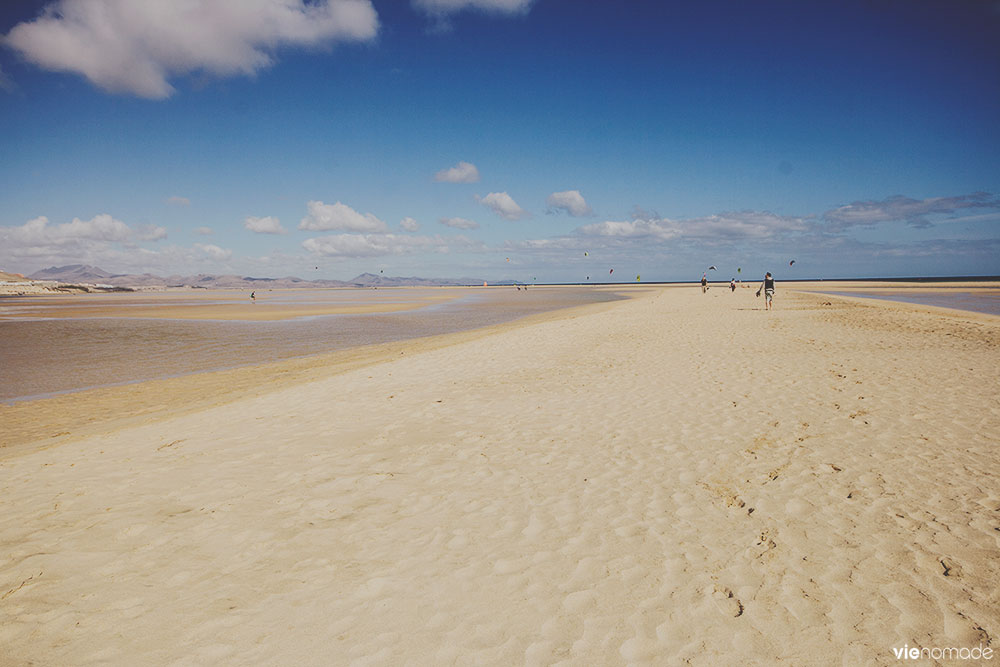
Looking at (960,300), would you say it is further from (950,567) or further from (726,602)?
(726,602)

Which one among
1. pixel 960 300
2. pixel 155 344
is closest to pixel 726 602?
pixel 155 344

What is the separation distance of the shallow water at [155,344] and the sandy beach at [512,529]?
16.1 feet

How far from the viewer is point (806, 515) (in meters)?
4.79

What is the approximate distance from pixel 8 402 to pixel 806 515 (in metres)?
16.6

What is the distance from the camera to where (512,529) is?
4707 mm

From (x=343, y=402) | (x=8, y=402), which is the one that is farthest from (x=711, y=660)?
(x=8, y=402)

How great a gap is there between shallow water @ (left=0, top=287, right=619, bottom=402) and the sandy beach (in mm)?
4915

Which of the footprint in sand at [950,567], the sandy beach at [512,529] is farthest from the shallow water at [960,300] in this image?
the footprint in sand at [950,567]

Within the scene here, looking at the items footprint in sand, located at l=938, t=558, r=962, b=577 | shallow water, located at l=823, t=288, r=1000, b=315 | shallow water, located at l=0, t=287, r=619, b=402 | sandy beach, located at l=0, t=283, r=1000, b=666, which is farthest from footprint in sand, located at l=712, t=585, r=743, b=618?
shallow water, located at l=823, t=288, r=1000, b=315

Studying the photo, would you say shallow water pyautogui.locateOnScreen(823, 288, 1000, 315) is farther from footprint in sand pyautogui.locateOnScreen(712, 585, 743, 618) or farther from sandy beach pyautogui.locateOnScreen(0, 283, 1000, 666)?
footprint in sand pyautogui.locateOnScreen(712, 585, 743, 618)

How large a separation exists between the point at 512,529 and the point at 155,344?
2292 cm

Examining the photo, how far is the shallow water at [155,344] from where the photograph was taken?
1448cm

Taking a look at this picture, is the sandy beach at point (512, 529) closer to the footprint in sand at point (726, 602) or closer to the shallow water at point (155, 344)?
the footprint in sand at point (726, 602)

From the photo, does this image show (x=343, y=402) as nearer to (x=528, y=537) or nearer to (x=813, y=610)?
(x=528, y=537)
